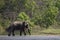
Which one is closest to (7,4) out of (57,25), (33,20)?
(33,20)

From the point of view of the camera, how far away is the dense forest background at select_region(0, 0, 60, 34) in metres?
15.0

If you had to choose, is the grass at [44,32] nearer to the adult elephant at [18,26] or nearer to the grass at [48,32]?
the grass at [48,32]

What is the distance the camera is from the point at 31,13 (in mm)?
16906

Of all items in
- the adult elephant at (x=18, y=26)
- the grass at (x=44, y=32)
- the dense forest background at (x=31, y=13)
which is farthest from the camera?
the dense forest background at (x=31, y=13)

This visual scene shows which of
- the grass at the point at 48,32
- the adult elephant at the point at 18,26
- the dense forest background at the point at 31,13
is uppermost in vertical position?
the dense forest background at the point at 31,13

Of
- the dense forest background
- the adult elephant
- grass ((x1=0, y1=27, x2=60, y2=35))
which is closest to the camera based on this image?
grass ((x1=0, y1=27, x2=60, y2=35))

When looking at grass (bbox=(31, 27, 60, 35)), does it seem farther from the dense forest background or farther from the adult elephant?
the dense forest background

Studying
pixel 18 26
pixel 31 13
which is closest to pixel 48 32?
pixel 18 26

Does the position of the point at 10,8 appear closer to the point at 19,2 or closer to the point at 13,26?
the point at 19,2

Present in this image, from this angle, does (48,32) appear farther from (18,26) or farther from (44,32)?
(18,26)

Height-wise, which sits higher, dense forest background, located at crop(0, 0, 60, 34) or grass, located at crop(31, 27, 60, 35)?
dense forest background, located at crop(0, 0, 60, 34)

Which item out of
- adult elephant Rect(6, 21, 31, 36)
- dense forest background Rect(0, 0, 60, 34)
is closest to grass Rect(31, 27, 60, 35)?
adult elephant Rect(6, 21, 31, 36)

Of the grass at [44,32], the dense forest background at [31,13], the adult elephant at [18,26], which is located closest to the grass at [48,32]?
the grass at [44,32]

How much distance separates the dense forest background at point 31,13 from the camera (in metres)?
15.0
